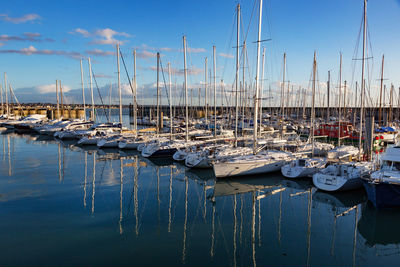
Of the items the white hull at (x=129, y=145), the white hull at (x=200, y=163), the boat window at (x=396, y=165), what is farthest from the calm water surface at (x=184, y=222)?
the white hull at (x=129, y=145)

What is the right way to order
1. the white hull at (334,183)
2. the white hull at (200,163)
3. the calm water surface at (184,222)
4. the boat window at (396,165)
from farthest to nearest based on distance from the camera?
the white hull at (200,163) < the white hull at (334,183) < the boat window at (396,165) < the calm water surface at (184,222)

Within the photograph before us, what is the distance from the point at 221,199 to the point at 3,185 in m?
13.9

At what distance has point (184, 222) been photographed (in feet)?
43.3

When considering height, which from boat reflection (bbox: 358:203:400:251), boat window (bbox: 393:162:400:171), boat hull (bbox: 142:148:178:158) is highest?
boat window (bbox: 393:162:400:171)

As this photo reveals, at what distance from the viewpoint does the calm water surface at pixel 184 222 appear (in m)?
10.2

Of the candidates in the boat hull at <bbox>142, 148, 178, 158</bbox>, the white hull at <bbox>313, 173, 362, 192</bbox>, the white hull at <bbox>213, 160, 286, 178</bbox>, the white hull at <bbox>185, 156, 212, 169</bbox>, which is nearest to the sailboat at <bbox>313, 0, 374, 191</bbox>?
the white hull at <bbox>313, 173, 362, 192</bbox>

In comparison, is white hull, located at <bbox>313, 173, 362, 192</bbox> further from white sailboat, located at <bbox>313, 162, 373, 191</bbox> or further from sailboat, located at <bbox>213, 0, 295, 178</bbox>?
sailboat, located at <bbox>213, 0, 295, 178</bbox>

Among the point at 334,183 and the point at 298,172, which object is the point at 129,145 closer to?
the point at 298,172

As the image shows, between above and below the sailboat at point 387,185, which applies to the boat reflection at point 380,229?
below

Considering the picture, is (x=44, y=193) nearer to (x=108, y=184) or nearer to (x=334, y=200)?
(x=108, y=184)

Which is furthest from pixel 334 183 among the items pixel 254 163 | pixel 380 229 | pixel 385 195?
pixel 254 163

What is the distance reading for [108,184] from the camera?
63.2 feet

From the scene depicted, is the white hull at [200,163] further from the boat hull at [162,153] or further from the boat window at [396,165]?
the boat window at [396,165]

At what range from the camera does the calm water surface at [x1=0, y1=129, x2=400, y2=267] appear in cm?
1018
